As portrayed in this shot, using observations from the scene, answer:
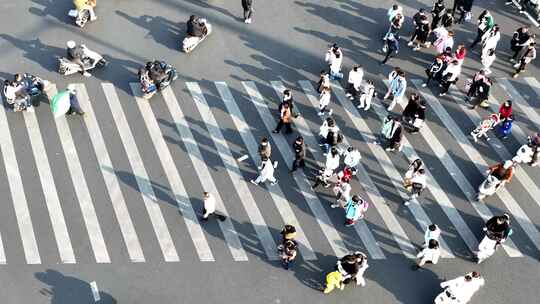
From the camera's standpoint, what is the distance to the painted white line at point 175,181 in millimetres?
19453

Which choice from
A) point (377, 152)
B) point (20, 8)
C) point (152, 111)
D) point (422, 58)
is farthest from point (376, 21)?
point (20, 8)

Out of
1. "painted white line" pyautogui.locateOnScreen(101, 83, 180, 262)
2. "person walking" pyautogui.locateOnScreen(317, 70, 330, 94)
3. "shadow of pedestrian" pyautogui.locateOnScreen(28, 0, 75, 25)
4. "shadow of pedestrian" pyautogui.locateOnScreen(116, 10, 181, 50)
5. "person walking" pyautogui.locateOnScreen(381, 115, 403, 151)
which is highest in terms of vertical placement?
"person walking" pyautogui.locateOnScreen(317, 70, 330, 94)

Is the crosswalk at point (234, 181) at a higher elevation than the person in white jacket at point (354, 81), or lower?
lower

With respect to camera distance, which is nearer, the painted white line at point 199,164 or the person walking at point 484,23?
the painted white line at point 199,164

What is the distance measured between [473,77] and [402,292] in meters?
10.2

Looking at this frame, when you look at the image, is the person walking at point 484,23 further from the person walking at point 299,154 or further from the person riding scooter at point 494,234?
the person walking at point 299,154

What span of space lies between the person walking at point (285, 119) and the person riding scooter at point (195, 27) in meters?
5.31

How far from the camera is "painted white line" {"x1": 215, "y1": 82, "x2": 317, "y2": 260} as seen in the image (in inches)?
769

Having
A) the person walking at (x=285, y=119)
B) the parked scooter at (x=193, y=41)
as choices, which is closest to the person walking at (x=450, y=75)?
the person walking at (x=285, y=119)

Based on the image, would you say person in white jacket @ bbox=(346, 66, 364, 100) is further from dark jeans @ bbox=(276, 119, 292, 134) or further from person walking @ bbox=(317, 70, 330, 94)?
dark jeans @ bbox=(276, 119, 292, 134)

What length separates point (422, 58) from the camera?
25.6m

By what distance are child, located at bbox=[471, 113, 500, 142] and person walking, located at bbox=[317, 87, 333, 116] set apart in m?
5.27

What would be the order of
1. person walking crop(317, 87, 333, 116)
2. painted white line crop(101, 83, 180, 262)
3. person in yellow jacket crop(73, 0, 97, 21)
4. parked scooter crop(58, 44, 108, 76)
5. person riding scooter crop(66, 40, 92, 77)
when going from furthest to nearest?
person in yellow jacket crop(73, 0, 97, 21) → parked scooter crop(58, 44, 108, 76) → person riding scooter crop(66, 40, 92, 77) → person walking crop(317, 87, 333, 116) → painted white line crop(101, 83, 180, 262)

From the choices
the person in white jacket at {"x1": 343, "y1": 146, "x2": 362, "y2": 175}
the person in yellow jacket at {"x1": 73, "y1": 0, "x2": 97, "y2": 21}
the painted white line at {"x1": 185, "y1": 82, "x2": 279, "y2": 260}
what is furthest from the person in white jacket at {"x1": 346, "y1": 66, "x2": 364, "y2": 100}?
the person in yellow jacket at {"x1": 73, "y1": 0, "x2": 97, "y2": 21}
